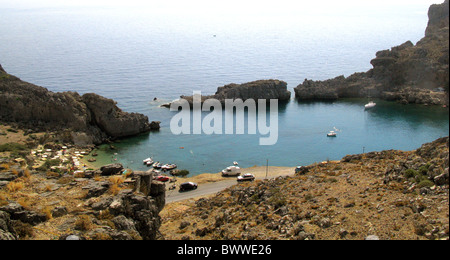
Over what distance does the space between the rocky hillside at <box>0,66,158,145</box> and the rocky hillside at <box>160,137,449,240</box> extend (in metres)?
30.8

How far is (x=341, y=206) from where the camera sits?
67.0 ft

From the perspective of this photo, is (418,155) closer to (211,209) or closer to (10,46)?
(211,209)

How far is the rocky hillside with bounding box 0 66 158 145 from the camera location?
53531mm

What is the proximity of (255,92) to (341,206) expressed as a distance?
67949mm

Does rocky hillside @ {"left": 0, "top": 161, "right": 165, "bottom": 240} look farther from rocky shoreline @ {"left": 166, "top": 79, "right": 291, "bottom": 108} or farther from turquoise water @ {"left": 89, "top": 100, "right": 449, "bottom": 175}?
rocky shoreline @ {"left": 166, "top": 79, "right": 291, "bottom": 108}

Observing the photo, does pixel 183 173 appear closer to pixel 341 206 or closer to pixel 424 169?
pixel 341 206

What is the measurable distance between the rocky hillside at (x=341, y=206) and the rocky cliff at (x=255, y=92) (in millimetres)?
56618

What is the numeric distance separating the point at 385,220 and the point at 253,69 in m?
106

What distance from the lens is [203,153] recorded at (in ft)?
175

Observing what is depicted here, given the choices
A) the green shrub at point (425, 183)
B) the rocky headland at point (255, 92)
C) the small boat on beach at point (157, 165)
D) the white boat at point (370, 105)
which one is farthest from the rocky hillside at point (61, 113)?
the white boat at point (370, 105)

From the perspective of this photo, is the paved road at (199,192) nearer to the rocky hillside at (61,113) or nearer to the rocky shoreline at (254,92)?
the rocky hillside at (61,113)

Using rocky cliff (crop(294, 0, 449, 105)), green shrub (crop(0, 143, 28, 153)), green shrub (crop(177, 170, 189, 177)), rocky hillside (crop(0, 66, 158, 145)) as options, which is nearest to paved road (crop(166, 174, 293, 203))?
green shrub (crop(177, 170, 189, 177))
